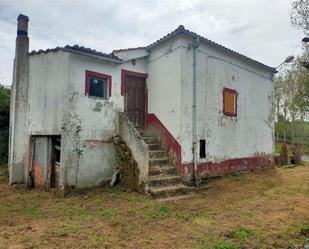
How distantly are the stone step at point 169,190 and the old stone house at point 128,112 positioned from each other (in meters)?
0.03

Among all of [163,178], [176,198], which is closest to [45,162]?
[163,178]

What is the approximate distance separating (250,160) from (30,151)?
981cm

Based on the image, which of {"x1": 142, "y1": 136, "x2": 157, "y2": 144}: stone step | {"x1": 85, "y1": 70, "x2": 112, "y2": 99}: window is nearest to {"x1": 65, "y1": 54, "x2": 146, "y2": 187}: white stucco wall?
{"x1": 85, "y1": 70, "x2": 112, "y2": 99}: window

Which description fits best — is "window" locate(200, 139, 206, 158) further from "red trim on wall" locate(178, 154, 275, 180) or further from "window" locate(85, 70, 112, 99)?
"window" locate(85, 70, 112, 99)

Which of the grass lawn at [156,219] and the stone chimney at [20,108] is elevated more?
the stone chimney at [20,108]

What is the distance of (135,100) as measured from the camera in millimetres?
11414

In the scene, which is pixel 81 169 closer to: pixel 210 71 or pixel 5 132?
pixel 210 71

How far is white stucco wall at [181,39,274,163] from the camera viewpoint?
10.2m

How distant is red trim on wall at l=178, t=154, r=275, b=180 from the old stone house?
0.05 metres

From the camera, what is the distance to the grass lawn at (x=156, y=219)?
17.4ft

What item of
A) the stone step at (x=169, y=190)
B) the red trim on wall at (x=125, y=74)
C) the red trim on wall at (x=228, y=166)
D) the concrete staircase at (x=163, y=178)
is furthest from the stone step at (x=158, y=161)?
the red trim on wall at (x=125, y=74)

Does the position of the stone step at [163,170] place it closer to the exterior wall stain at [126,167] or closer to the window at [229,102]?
the exterior wall stain at [126,167]

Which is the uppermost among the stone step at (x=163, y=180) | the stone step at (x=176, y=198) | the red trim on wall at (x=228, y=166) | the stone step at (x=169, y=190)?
the red trim on wall at (x=228, y=166)

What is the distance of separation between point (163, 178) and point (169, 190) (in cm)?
60
